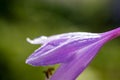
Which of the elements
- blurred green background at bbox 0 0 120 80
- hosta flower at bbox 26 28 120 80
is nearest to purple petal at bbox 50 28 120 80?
hosta flower at bbox 26 28 120 80

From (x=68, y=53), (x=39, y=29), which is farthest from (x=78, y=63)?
(x=39, y=29)

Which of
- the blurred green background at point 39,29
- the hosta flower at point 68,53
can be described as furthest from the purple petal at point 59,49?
the blurred green background at point 39,29

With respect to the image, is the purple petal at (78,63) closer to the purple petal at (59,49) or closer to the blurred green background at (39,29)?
the purple petal at (59,49)

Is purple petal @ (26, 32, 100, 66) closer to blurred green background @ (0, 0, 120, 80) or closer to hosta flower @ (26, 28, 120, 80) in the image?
hosta flower @ (26, 28, 120, 80)

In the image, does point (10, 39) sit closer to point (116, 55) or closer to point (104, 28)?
point (116, 55)

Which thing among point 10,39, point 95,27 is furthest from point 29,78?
point 95,27

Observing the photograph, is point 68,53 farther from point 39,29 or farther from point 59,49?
point 39,29

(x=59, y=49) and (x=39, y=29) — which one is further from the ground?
(x=39, y=29)
